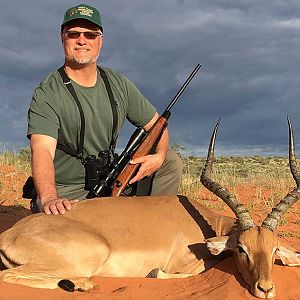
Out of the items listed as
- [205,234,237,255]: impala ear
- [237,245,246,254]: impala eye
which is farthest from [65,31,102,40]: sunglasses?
[237,245,246,254]: impala eye

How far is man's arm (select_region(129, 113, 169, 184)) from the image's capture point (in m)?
6.59

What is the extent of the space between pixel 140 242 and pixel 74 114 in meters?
1.94

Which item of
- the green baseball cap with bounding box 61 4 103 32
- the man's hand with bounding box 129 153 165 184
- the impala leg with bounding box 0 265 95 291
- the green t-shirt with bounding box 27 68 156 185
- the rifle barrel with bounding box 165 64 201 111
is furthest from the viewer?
the rifle barrel with bounding box 165 64 201 111

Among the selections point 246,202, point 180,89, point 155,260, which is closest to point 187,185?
point 246,202

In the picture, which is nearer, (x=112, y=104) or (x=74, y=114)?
(x=74, y=114)

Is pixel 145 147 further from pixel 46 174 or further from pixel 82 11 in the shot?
pixel 82 11

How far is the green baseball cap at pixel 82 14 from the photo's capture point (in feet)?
20.7

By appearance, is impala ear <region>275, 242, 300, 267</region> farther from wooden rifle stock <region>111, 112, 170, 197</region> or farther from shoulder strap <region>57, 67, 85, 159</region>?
shoulder strap <region>57, 67, 85, 159</region>

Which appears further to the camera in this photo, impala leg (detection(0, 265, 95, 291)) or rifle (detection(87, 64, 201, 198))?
rifle (detection(87, 64, 201, 198))

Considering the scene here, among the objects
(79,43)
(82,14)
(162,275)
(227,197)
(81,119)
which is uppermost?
(82,14)

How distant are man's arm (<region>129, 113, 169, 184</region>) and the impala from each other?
88 centimetres

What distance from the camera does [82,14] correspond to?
248 inches

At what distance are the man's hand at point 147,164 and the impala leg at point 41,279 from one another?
7.17 ft

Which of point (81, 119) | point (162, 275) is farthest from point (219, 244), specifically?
point (81, 119)
